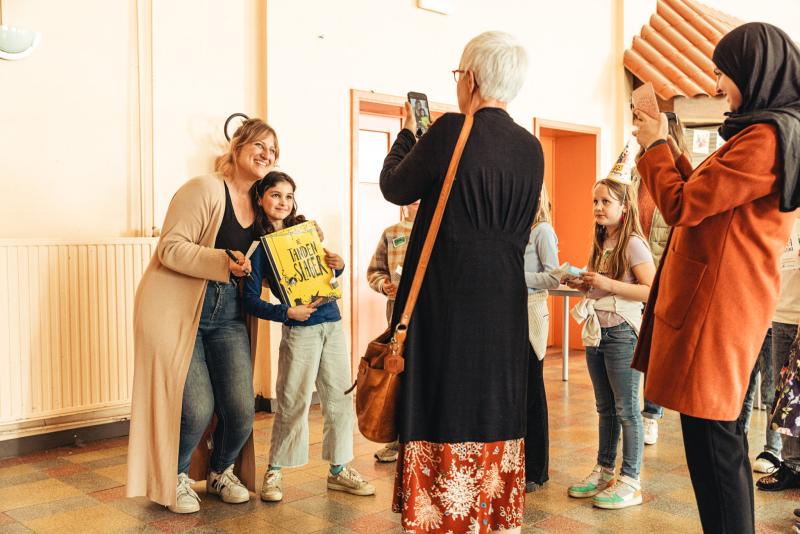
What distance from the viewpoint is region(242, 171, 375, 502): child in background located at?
3.29 meters

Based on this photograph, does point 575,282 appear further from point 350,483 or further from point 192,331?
point 192,331

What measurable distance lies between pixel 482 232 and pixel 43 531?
7.28ft

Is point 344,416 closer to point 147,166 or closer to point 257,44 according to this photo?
point 147,166

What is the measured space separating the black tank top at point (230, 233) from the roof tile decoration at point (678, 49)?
5.55m

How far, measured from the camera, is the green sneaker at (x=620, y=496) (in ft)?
10.9

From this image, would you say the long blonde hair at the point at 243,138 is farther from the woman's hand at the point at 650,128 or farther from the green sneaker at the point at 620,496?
the green sneaker at the point at 620,496

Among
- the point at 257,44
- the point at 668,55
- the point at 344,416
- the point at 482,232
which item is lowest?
the point at 344,416

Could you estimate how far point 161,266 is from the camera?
3.19 metres

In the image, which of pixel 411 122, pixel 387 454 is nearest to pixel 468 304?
pixel 411 122

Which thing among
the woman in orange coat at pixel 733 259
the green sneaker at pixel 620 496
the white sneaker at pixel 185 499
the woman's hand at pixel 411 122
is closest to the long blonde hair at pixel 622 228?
the green sneaker at pixel 620 496

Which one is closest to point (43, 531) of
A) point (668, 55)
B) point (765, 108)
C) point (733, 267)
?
point (733, 267)

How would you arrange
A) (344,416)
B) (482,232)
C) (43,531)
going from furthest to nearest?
(344,416) < (43,531) < (482,232)

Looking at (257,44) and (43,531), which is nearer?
(43,531)

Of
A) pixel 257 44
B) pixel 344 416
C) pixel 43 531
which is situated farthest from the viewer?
pixel 257 44
